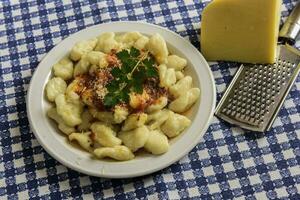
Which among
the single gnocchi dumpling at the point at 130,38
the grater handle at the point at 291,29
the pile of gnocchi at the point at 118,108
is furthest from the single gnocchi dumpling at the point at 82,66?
the grater handle at the point at 291,29

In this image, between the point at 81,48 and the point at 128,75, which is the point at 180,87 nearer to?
the point at 128,75

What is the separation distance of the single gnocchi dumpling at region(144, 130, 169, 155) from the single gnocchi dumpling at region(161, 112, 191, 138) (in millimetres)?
25

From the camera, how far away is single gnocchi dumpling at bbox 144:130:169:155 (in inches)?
38.0

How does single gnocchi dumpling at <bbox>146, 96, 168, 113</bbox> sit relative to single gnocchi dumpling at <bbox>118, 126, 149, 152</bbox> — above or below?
above

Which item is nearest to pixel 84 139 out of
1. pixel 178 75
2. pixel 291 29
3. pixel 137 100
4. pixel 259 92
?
pixel 137 100

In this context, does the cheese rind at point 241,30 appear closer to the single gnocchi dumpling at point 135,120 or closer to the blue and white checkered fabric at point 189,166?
the blue and white checkered fabric at point 189,166

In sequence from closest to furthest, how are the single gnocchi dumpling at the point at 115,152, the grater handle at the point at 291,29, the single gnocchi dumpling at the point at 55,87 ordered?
1. the single gnocchi dumpling at the point at 115,152
2. the single gnocchi dumpling at the point at 55,87
3. the grater handle at the point at 291,29

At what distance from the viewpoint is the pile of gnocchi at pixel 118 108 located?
97 centimetres

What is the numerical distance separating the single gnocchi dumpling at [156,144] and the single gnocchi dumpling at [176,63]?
0.58ft

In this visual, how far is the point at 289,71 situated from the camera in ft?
3.70

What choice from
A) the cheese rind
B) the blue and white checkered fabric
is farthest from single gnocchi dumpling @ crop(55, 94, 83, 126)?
the cheese rind

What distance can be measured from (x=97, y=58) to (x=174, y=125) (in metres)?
0.22

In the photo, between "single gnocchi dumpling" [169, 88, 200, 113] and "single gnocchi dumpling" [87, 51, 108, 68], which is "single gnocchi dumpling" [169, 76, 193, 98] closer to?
"single gnocchi dumpling" [169, 88, 200, 113]

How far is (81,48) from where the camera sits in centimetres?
110
